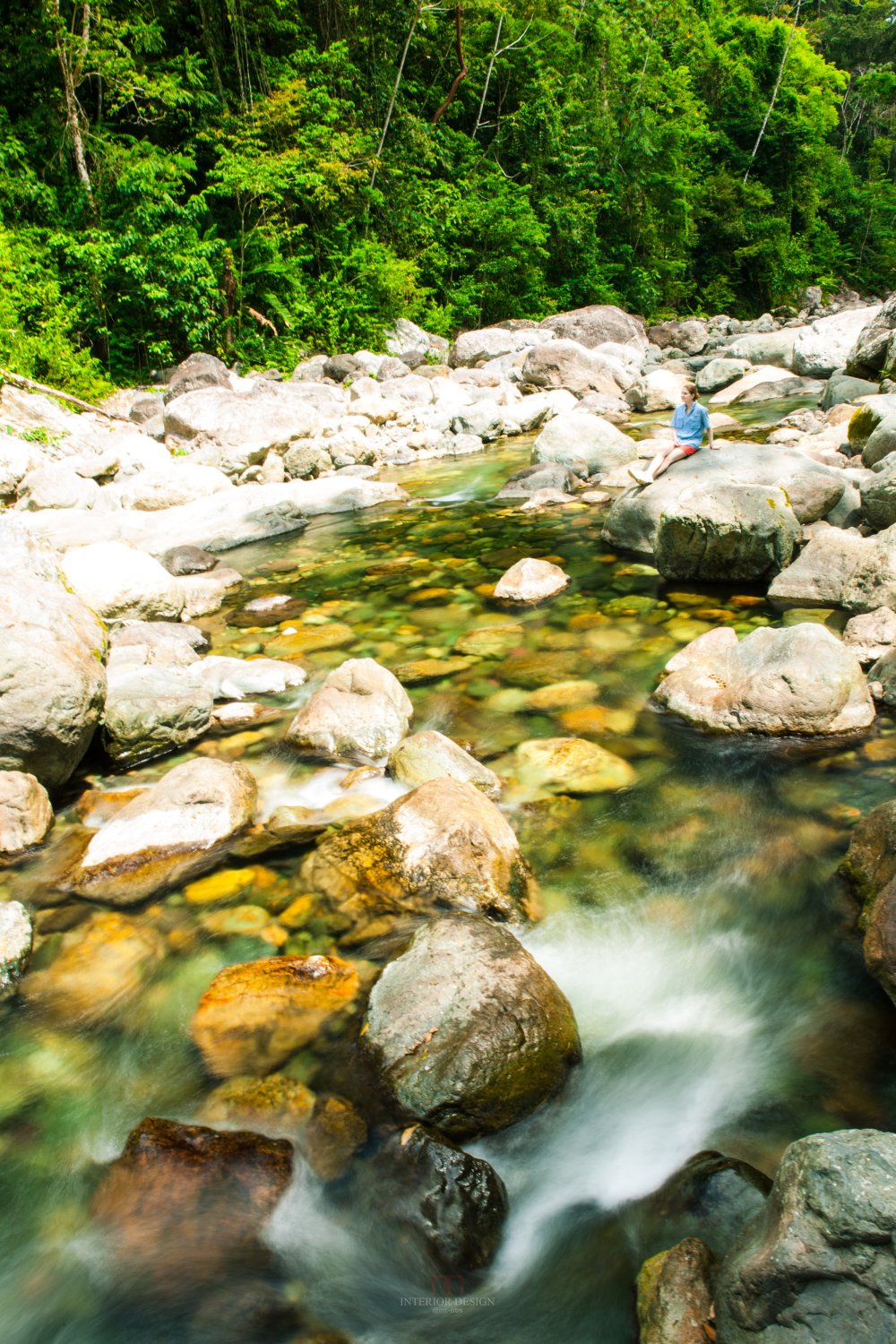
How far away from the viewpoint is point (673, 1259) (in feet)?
5.15

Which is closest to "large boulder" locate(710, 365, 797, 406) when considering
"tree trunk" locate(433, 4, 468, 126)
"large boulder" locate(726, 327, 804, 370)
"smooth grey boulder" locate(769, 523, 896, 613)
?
"large boulder" locate(726, 327, 804, 370)

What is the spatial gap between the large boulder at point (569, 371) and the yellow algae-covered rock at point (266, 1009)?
1571 centimetres

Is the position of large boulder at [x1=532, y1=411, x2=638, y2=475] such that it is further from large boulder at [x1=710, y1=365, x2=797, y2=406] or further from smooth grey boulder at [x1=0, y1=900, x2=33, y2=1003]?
smooth grey boulder at [x1=0, y1=900, x2=33, y2=1003]

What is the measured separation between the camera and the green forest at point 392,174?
15.1 meters

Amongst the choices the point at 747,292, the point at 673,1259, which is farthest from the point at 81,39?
the point at 747,292

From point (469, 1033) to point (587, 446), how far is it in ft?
28.7

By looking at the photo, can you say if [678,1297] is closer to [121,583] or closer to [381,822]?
[381,822]

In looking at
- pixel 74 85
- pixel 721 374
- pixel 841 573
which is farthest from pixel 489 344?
pixel 841 573

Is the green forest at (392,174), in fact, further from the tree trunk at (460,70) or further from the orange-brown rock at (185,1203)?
the orange-brown rock at (185,1203)

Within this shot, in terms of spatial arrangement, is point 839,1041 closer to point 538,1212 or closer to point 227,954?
point 538,1212

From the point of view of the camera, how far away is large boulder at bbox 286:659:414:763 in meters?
3.80

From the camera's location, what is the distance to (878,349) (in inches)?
380

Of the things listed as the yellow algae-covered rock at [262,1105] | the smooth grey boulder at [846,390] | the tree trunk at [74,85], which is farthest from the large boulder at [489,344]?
the yellow algae-covered rock at [262,1105]

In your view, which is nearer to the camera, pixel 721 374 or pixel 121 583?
pixel 121 583
